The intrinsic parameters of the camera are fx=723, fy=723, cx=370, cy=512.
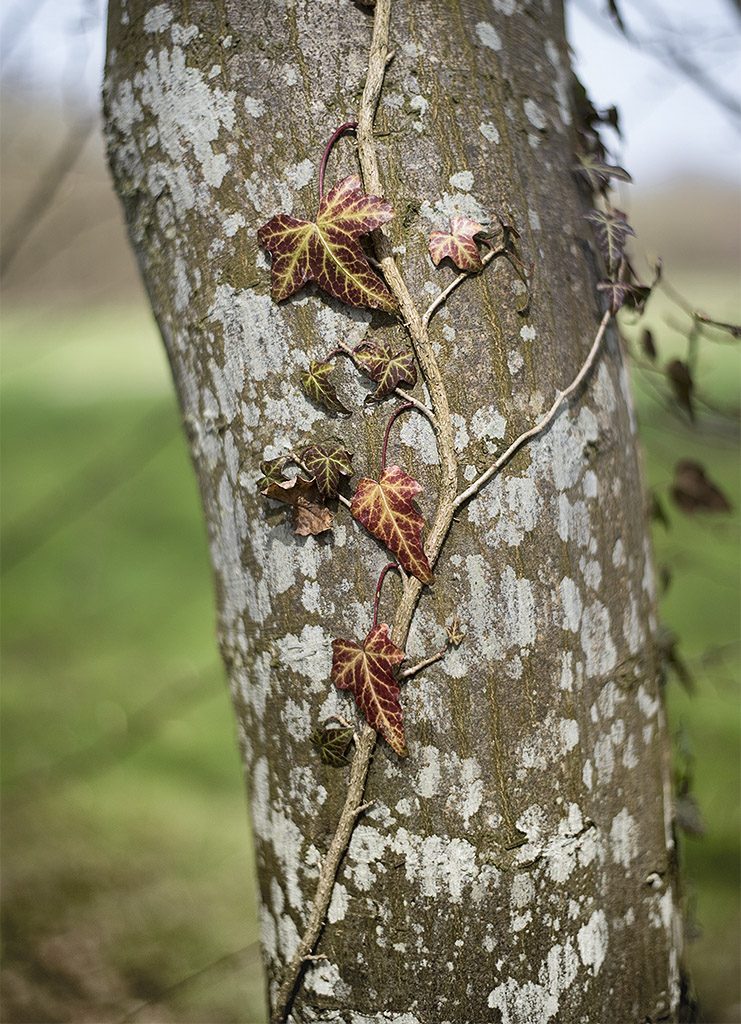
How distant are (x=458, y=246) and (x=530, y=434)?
0.21 m

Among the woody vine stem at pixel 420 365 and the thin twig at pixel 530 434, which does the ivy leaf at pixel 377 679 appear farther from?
the thin twig at pixel 530 434

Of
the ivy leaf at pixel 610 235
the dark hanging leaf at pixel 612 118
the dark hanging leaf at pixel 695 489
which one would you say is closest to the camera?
the ivy leaf at pixel 610 235

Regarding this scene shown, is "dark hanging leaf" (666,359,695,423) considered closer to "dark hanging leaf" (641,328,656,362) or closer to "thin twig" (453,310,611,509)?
"dark hanging leaf" (641,328,656,362)

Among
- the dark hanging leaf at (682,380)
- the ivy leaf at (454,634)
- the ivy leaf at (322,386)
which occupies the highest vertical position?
the dark hanging leaf at (682,380)

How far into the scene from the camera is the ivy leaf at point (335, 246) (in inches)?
29.0

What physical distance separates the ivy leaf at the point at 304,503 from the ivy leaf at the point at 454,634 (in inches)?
6.6

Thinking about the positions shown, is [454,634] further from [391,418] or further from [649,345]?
[649,345]

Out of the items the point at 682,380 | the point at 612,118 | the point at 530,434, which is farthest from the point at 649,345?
the point at 530,434

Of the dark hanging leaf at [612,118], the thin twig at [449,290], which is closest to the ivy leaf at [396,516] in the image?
the thin twig at [449,290]

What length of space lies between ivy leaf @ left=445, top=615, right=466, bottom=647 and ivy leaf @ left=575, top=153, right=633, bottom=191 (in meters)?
0.56

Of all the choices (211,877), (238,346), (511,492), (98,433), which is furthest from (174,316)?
(98,433)

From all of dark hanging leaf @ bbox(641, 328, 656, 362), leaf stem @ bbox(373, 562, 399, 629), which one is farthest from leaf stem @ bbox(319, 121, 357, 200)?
dark hanging leaf @ bbox(641, 328, 656, 362)

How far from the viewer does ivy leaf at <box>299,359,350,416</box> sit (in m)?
0.76

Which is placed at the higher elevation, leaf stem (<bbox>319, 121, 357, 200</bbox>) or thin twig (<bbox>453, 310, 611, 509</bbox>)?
leaf stem (<bbox>319, 121, 357, 200</bbox>)
